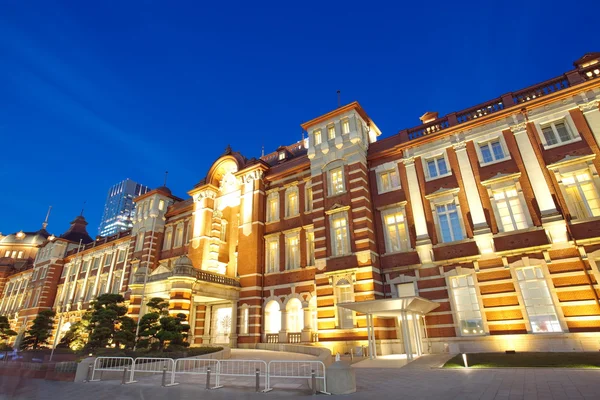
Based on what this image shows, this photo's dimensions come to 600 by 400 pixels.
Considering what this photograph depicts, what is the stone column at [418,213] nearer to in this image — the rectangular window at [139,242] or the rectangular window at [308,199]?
the rectangular window at [308,199]

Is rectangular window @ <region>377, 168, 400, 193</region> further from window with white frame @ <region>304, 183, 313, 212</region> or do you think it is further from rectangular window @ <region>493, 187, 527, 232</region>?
rectangular window @ <region>493, 187, 527, 232</region>

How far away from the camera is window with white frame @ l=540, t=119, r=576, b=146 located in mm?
18078

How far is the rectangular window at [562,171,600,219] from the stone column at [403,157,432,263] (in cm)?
715

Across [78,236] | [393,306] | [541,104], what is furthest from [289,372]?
[78,236]

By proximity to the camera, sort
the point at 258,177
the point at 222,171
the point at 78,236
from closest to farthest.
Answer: the point at 258,177 → the point at 222,171 → the point at 78,236

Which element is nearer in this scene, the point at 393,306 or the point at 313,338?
the point at 393,306

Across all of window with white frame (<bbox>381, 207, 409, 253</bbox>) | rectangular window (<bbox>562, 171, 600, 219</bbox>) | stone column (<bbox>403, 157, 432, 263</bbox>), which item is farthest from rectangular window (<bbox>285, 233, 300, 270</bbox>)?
rectangular window (<bbox>562, 171, 600, 219</bbox>)

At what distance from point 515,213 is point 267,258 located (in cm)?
1729

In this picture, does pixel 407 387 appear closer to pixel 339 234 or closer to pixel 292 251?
pixel 339 234

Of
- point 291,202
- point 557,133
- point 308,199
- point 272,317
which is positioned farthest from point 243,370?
point 557,133

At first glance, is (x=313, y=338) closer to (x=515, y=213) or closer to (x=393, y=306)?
(x=393, y=306)

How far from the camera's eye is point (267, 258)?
26562mm

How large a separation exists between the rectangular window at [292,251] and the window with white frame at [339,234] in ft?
12.2

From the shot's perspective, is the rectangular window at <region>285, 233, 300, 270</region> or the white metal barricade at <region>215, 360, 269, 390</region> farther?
the rectangular window at <region>285, 233, 300, 270</region>
